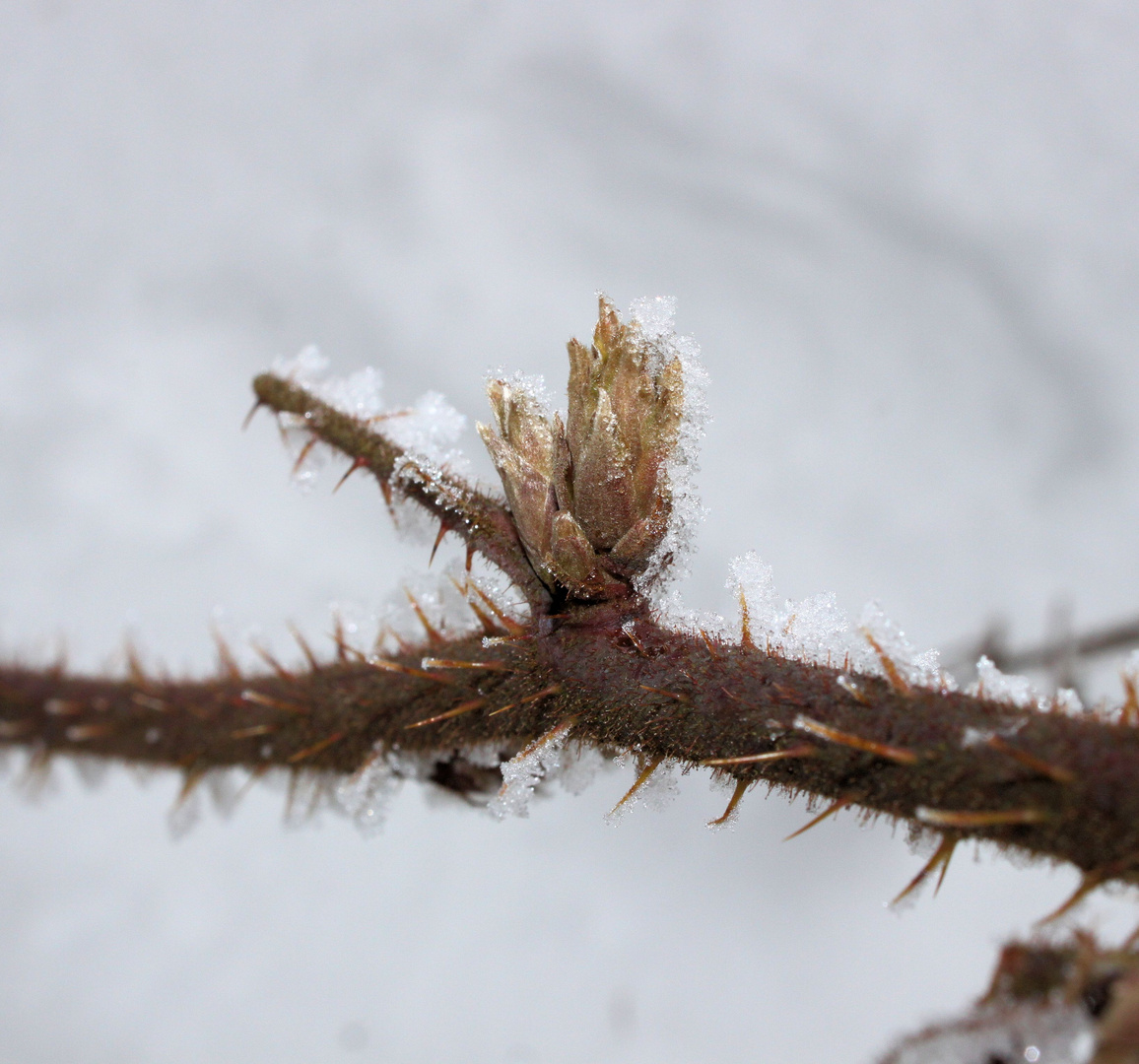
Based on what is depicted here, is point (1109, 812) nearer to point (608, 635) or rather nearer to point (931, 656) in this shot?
point (931, 656)

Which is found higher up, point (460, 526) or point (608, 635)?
point (460, 526)

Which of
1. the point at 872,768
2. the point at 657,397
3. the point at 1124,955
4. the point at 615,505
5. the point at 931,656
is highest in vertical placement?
the point at 657,397

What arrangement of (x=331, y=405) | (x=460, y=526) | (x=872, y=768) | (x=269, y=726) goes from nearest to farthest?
(x=872, y=768), (x=460, y=526), (x=331, y=405), (x=269, y=726)

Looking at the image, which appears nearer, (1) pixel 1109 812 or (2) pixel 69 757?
(1) pixel 1109 812

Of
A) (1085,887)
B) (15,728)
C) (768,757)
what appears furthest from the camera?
(15,728)

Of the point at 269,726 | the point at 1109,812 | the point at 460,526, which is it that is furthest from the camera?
the point at 269,726

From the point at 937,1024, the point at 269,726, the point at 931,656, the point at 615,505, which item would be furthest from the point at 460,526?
the point at 937,1024

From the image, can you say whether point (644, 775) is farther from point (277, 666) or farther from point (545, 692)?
point (277, 666)

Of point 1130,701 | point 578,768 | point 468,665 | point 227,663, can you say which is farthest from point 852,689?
point 227,663

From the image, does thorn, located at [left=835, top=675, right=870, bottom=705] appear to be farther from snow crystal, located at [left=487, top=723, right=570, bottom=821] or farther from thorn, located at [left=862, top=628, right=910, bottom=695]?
snow crystal, located at [left=487, top=723, right=570, bottom=821]
